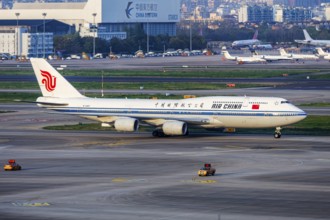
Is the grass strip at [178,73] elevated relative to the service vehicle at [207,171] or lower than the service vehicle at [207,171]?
lower

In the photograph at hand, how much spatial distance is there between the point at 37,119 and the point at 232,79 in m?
67.1

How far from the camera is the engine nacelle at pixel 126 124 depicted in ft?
252

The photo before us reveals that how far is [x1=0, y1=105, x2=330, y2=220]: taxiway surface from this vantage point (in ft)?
147

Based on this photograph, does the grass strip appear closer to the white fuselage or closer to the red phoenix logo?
the red phoenix logo

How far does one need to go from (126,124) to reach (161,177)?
21424 millimetres

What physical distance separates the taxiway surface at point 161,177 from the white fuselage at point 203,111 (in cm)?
144

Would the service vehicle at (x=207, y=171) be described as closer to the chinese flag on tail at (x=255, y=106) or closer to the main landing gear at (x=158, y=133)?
the chinese flag on tail at (x=255, y=106)

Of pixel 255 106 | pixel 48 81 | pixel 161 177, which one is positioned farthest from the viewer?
pixel 48 81

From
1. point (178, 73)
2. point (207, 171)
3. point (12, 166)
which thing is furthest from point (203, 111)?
point (178, 73)

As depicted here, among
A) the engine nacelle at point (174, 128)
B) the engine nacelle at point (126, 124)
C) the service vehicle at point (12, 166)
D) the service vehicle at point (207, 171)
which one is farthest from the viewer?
the engine nacelle at point (126, 124)

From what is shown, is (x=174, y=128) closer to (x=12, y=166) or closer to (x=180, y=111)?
(x=180, y=111)

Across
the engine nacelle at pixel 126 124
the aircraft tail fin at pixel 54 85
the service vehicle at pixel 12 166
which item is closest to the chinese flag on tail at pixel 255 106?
the engine nacelle at pixel 126 124

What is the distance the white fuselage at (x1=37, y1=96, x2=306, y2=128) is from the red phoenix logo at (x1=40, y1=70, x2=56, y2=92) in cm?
224

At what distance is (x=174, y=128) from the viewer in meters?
76.1
